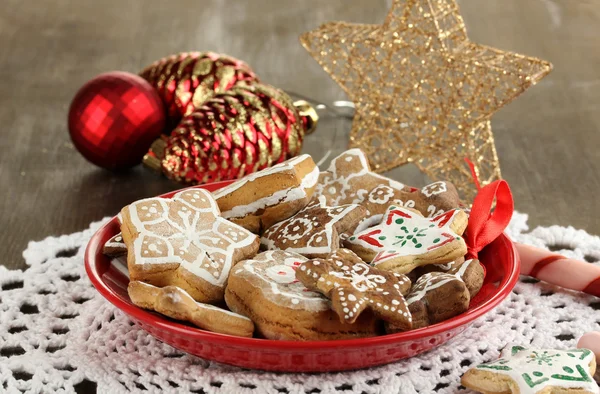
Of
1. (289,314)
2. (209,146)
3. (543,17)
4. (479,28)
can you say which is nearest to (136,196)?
(209,146)

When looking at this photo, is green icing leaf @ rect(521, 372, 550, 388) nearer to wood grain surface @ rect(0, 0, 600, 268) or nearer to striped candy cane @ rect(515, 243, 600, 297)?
striped candy cane @ rect(515, 243, 600, 297)

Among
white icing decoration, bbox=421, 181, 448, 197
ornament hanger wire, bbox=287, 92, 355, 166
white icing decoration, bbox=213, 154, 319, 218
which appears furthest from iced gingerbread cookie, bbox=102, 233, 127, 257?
ornament hanger wire, bbox=287, 92, 355, 166

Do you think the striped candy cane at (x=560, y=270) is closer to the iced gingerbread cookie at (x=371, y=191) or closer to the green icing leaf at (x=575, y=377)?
the iced gingerbread cookie at (x=371, y=191)

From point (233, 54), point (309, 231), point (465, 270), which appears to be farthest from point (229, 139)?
point (233, 54)

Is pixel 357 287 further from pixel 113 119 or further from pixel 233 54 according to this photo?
pixel 233 54

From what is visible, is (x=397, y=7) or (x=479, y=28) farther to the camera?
(x=479, y=28)

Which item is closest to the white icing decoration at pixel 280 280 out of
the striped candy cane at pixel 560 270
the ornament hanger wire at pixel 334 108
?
the striped candy cane at pixel 560 270

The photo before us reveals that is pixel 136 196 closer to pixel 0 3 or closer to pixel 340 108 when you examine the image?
pixel 340 108
